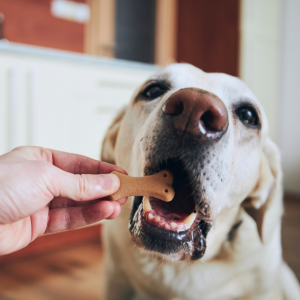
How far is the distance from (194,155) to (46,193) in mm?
441

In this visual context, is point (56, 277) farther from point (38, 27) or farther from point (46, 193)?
point (38, 27)

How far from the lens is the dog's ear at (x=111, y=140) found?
1.51m

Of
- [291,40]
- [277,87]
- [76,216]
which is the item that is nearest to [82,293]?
[76,216]

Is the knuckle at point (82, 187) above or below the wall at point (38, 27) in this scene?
below

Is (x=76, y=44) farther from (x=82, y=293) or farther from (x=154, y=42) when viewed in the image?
(x=82, y=293)

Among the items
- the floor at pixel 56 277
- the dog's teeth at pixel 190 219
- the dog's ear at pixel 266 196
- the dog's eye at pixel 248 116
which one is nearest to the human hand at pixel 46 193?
the dog's teeth at pixel 190 219

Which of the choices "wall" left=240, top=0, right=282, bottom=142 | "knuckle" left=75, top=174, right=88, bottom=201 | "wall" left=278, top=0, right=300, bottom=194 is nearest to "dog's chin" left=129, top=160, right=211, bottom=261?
"knuckle" left=75, top=174, right=88, bottom=201

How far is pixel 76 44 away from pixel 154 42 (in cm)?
150

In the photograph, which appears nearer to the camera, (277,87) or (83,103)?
(83,103)

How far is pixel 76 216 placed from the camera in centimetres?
99

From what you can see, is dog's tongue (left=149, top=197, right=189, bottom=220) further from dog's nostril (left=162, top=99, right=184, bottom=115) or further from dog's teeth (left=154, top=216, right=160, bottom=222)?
dog's nostril (left=162, top=99, right=184, bottom=115)

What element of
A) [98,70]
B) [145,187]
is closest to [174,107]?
[145,187]

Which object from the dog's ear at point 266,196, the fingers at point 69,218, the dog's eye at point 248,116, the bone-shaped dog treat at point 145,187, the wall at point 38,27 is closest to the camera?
the bone-shaped dog treat at point 145,187

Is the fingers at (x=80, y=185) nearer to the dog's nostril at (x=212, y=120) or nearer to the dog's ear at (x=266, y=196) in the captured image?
the dog's nostril at (x=212, y=120)
